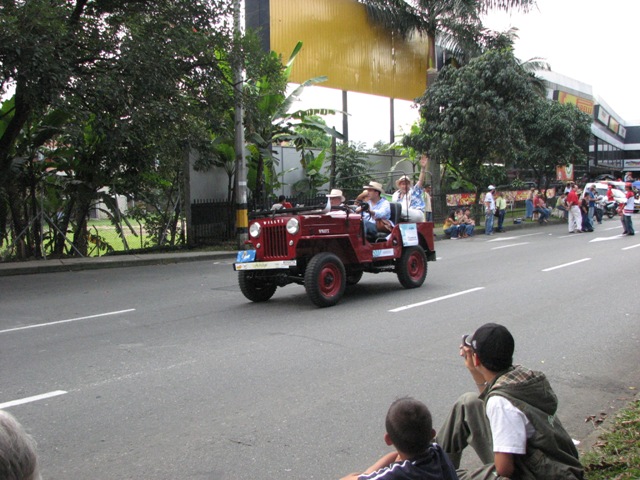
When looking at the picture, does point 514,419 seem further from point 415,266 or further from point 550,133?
point 550,133

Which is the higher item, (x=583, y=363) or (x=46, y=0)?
(x=46, y=0)

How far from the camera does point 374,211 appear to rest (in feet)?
37.3

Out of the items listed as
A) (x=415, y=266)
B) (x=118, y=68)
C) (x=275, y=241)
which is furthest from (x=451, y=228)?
(x=275, y=241)

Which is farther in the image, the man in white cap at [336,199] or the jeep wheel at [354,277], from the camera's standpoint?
the jeep wheel at [354,277]

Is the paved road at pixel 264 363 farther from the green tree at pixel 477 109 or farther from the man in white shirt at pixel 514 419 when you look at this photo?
the green tree at pixel 477 109

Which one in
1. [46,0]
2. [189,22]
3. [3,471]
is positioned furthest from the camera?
[189,22]

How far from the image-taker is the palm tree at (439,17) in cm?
2859

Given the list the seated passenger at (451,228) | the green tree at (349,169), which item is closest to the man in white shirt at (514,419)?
the seated passenger at (451,228)

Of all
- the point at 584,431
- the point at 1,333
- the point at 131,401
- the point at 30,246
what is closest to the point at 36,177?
the point at 30,246

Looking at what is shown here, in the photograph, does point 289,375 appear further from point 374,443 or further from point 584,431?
point 584,431

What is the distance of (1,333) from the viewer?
8359 millimetres

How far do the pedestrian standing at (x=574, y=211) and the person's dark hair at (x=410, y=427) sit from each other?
23.1 meters

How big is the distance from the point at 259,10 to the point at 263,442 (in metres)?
23.9

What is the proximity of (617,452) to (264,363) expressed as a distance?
361 cm
